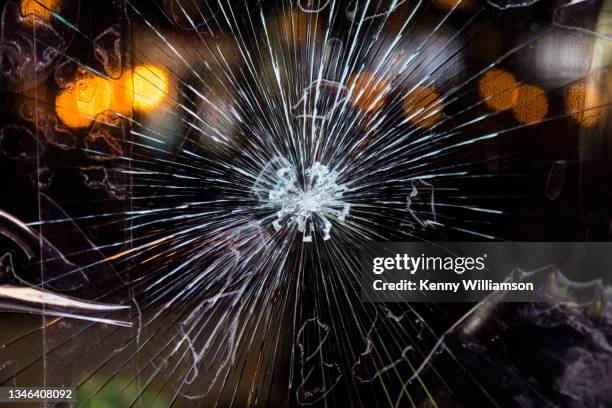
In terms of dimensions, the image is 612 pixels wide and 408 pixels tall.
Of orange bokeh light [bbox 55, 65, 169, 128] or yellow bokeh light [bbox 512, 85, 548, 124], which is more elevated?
orange bokeh light [bbox 55, 65, 169, 128]

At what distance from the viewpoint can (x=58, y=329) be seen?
1.15 metres

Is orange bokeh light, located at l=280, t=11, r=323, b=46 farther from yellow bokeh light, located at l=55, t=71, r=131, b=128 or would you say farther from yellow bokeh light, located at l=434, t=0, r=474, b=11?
yellow bokeh light, located at l=55, t=71, r=131, b=128

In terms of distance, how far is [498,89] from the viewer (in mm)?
1084

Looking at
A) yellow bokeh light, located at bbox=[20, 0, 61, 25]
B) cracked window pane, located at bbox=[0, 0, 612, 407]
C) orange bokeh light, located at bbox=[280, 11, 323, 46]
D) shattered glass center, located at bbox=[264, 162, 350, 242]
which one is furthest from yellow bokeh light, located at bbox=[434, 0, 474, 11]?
yellow bokeh light, located at bbox=[20, 0, 61, 25]

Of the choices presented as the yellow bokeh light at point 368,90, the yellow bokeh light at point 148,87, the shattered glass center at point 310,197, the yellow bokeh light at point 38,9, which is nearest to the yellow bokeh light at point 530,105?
the yellow bokeh light at point 368,90

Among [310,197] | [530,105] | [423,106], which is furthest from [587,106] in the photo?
[310,197]

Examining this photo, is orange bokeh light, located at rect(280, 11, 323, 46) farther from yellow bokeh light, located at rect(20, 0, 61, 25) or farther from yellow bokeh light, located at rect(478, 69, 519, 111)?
yellow bokeh light, located at rect(20, 0, 61, 25)

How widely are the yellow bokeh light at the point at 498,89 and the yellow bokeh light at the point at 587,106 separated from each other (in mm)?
157

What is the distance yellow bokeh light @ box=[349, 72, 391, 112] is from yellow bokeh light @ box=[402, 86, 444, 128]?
0.07 meters

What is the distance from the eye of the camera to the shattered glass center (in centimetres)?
112

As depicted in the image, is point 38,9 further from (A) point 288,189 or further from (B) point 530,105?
(B) point 530,105

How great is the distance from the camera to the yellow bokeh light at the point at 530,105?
108 cm

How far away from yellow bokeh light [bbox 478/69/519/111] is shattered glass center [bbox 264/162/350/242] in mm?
467

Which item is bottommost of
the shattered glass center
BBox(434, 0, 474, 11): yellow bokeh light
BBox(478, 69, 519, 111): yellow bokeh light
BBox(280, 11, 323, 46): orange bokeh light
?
the shattered glass center
